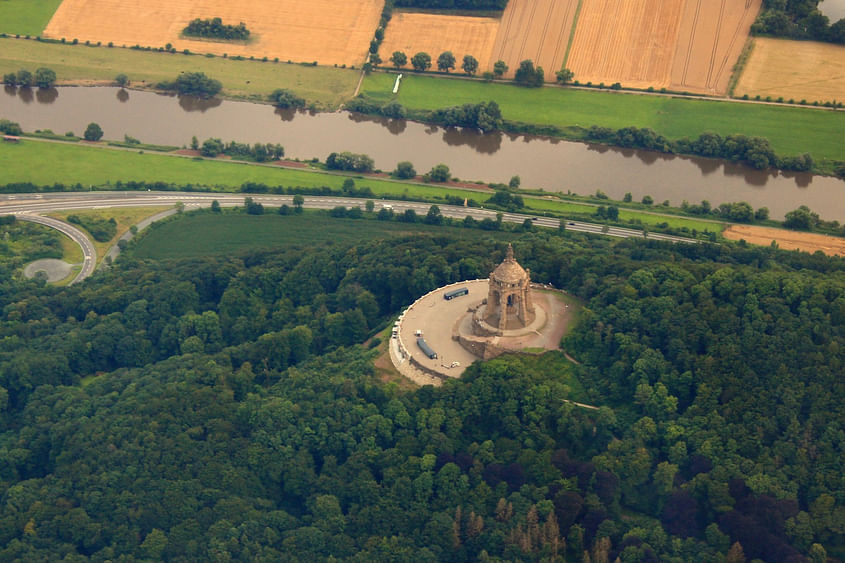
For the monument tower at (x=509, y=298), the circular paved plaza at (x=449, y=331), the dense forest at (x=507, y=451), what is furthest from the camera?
the circular paved plaza at (x=449, y=331)

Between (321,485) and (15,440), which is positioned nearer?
(321,485)

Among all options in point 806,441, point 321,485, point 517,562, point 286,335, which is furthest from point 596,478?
point 286,335

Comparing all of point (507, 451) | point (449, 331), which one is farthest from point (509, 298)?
point (507, 451)

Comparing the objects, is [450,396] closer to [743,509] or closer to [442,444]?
[442,444]

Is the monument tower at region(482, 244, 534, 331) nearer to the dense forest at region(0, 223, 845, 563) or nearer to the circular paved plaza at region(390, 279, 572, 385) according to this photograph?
the circular paved plaza at region(390, 279, 572, 385)

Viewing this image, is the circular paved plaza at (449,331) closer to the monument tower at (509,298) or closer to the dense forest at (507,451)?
the monument tower at (509,298)

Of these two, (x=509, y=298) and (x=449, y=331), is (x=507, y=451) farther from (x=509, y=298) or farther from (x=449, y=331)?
(x=449, y=331)

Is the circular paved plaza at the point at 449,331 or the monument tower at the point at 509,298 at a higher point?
the monument tower at the point at 509,298

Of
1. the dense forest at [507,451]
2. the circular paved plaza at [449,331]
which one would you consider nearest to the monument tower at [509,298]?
the circular paved plaza at [449,331]

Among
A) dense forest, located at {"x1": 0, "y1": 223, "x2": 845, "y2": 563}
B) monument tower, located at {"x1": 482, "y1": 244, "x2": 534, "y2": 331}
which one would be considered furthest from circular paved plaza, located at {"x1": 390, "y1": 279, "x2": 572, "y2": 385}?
dense forest, located at {"x1": 0, "y1": 223, "x2": 845, "y2": 563}
